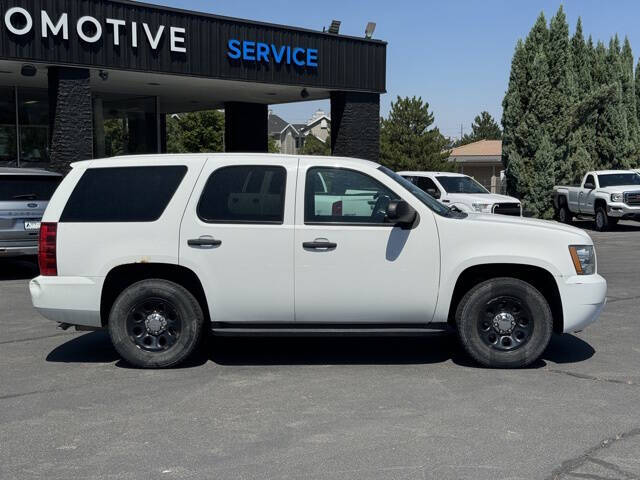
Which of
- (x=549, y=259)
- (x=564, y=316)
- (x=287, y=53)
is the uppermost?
(x=287, y=53)

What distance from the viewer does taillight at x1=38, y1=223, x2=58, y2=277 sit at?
263 inches

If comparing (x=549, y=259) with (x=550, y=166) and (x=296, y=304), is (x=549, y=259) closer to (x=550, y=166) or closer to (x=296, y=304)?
(x=296, y=304)

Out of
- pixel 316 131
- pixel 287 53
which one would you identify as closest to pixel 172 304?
pixel 287 53

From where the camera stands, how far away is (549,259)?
257 inches

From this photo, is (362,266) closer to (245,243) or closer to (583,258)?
(245,243)

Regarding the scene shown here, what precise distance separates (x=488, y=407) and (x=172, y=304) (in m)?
2.81

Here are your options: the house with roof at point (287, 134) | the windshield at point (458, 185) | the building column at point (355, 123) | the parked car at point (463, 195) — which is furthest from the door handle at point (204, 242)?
the house with roof at point (287, 134)

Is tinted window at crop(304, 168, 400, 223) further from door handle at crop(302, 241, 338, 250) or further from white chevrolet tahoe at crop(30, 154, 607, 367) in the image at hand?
door handle at crop(302, 241, 338, 250)

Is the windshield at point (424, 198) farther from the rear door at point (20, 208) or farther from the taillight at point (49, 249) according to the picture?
the rear door at point (20, 208)

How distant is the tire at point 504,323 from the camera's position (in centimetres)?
659

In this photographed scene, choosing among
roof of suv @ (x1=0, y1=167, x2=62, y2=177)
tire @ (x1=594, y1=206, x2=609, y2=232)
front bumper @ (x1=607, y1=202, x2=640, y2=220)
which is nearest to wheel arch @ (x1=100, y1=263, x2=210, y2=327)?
roof of suv @ (x1=0, y1=167, x2=62, y2=177)

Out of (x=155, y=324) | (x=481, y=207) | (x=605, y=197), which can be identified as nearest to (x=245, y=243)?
(x=155, y=324)

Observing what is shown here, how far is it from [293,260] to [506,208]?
13.8 meters

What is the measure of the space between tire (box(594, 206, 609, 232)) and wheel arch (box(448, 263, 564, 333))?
18.3m
